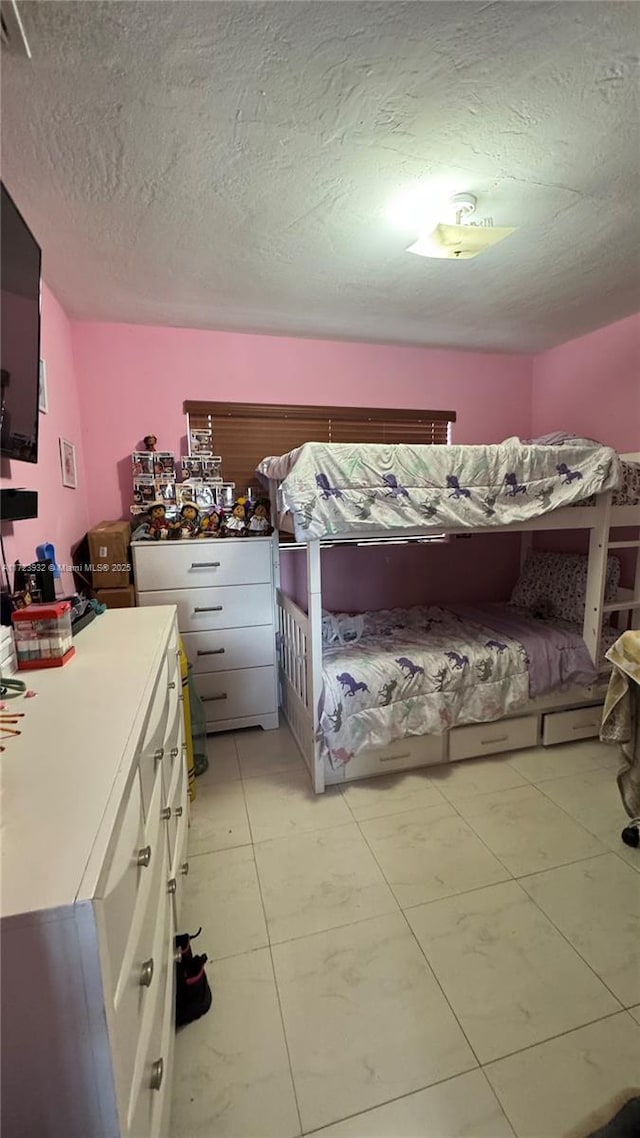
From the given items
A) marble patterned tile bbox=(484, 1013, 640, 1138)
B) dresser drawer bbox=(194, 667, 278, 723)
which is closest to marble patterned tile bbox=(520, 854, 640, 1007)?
marble patterned tile bbox=(484, 1013, 640, 1138)

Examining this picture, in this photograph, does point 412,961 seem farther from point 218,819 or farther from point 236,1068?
point 218,819

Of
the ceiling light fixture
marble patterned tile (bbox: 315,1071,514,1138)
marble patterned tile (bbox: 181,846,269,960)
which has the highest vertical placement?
the ceiling light fixture

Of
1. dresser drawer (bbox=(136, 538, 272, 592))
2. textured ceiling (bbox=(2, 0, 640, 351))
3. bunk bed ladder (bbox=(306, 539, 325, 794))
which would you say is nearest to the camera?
textured ceiling (bbox=(2, 0, 640, 351))

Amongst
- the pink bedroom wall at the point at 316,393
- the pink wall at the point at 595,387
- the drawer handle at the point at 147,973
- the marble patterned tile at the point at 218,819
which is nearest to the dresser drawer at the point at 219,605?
the pink bedroom wall at the point at 316,393

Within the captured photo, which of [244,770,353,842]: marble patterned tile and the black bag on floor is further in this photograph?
[244,770,353,842]: marble patterned tile

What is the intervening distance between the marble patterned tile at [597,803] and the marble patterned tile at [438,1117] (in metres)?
1.04

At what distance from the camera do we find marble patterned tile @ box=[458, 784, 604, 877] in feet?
5.81

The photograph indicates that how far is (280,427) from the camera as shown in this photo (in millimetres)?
2881

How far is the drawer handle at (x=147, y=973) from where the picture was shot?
0.77 m

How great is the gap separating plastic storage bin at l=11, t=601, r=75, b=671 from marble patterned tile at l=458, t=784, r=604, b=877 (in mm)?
1757

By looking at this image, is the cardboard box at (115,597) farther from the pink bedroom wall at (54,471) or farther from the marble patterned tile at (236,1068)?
the marble patterned tile at (236,1068)

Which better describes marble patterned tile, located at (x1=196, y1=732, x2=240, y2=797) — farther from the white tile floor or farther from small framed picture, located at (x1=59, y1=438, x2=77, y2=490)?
small framed picture, located at (x1=59, y1=438, x2=77, y2=490)

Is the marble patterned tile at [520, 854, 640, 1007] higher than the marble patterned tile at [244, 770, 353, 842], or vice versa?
the marble patterned tile at [244, 770, 353, 842]

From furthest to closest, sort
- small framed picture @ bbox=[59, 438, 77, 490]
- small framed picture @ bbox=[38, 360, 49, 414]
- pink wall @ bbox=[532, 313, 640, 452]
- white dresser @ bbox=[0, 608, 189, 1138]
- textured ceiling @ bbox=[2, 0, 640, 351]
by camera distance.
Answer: pink wall @ bbox=[532, 313, 640, 452]
small framed picture @ bbox=[59, 438, 77, 490]
small framed picture @ bbox=[38, 360, 49, 414]
textured ceiling @ bbox=[2, 0, 640, 351]
white dresser @ bbox=[0, 608, 189, 1138]
